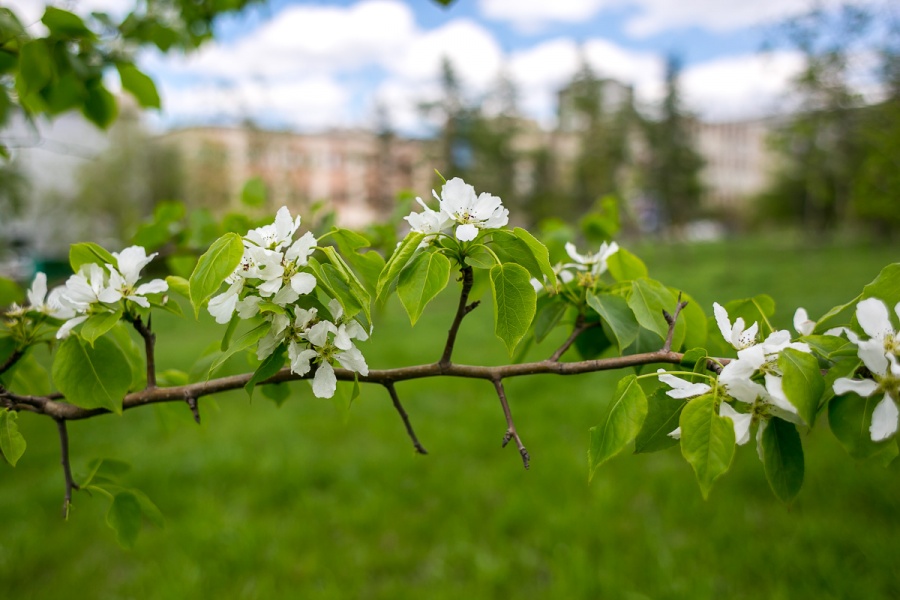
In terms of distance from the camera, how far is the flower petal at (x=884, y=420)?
2.22 ft

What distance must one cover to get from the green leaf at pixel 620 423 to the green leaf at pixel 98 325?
682mm

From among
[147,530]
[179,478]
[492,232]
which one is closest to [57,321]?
[492,232]

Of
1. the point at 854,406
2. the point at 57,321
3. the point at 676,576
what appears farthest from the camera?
the point at 676,576

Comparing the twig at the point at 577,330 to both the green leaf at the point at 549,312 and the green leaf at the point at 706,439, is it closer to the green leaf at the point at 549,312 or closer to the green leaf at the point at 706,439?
the green leaf at the point at 549,312

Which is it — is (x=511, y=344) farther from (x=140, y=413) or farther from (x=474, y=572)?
(x=140, y=413)

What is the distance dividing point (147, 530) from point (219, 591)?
897 millimetres

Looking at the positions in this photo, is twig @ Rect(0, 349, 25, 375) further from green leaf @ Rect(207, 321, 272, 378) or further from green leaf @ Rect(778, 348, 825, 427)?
green leaf @ Rect(778, 348, 825, 427)

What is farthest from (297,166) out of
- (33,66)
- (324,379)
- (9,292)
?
(324,379)

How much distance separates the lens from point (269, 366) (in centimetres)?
86

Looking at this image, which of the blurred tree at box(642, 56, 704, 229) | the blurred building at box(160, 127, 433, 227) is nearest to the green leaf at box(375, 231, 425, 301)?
the blurred building at box(160, 127, 433, 227)

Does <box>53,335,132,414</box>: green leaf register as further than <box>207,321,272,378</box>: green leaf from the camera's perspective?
Yes

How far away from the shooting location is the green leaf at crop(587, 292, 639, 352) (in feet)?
3.21

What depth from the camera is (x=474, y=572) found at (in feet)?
9.26

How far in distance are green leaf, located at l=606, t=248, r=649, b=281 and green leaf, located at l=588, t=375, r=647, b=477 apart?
42cm
